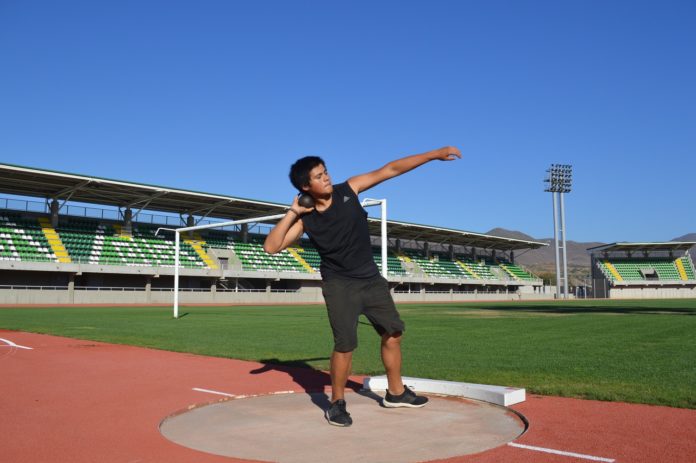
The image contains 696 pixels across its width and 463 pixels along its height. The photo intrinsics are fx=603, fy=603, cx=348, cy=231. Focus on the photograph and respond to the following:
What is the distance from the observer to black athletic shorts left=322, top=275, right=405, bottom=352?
4.73 metres

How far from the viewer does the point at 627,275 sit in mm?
77188

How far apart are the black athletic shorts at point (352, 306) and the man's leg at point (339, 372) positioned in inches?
2.4

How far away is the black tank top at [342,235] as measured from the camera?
4715 mm

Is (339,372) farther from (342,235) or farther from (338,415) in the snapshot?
(342,235)

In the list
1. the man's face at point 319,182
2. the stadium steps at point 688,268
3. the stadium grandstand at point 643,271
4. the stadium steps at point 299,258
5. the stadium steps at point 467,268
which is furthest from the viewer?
the stadium steps at point 688,268

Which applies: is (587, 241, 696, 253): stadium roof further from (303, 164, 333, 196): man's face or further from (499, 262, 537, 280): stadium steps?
(303, 164, 333, 196): man's face

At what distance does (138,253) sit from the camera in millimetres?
43719

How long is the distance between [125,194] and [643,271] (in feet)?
213

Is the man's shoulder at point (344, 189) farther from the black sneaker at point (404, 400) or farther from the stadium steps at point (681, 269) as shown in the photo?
the stadium steps at point (681, 269)

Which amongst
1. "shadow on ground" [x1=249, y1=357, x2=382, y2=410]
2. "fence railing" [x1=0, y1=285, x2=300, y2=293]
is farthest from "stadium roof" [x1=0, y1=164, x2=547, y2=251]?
"shadow on ground" [x1=249, y1=357, x2=382, y2=410]

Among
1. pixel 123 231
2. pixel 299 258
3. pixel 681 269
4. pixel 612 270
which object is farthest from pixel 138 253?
pixel 681 269

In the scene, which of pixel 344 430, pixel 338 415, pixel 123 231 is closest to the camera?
pixel 344 430

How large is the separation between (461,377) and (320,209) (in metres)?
3.44

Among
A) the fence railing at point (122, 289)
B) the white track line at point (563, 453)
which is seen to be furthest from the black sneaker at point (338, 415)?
the fence railing at point (122, 289)
